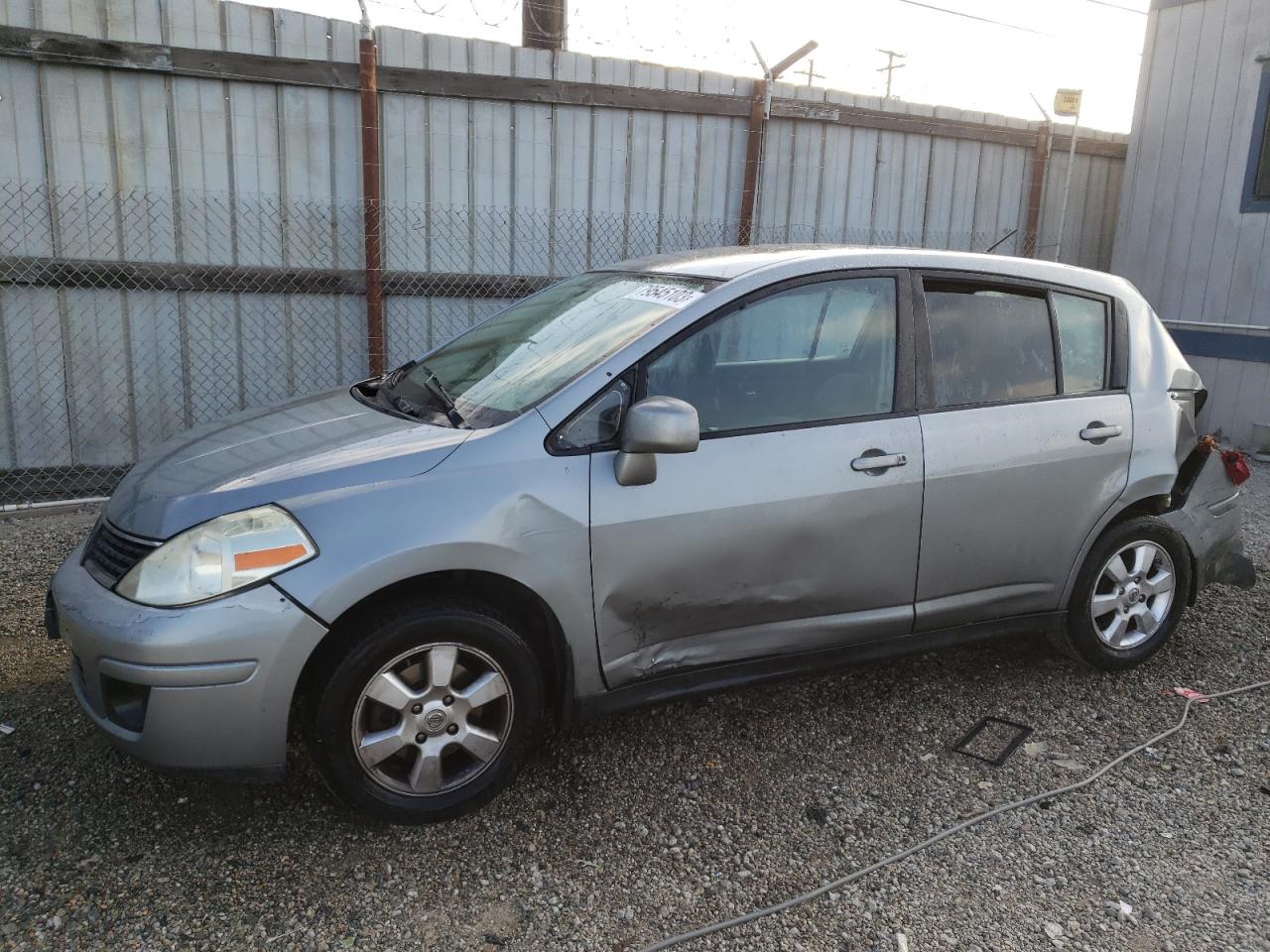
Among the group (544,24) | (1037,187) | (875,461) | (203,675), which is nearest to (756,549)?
(875,461)

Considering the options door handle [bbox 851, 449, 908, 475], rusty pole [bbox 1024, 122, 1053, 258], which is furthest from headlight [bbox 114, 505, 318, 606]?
rusty pole [bbox 1024, 122, 1053, 258]

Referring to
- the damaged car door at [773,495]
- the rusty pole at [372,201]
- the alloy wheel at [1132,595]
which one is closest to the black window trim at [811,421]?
the damaged car door at [773,495]

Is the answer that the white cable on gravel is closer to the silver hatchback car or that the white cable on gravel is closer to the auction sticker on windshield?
the silver hatchback car

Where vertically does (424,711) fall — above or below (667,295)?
below

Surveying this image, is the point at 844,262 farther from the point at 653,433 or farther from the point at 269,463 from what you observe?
the point at 269,463

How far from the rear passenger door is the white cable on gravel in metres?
0.64

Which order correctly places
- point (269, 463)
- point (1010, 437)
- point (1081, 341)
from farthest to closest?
point (1081, 341) < point (1010, 437) < point (269, 463)

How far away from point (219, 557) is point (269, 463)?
39 centimetres

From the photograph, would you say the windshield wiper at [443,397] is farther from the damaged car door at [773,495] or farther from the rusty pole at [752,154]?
the rusty pole at [752,154]

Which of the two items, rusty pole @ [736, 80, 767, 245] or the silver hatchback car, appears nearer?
the silver hatchback car

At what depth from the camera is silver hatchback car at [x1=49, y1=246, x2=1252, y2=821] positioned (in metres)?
2.76

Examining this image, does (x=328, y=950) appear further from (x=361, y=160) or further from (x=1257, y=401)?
(x=1257, y=401)

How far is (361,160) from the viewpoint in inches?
269

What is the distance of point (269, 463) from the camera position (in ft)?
9.91
